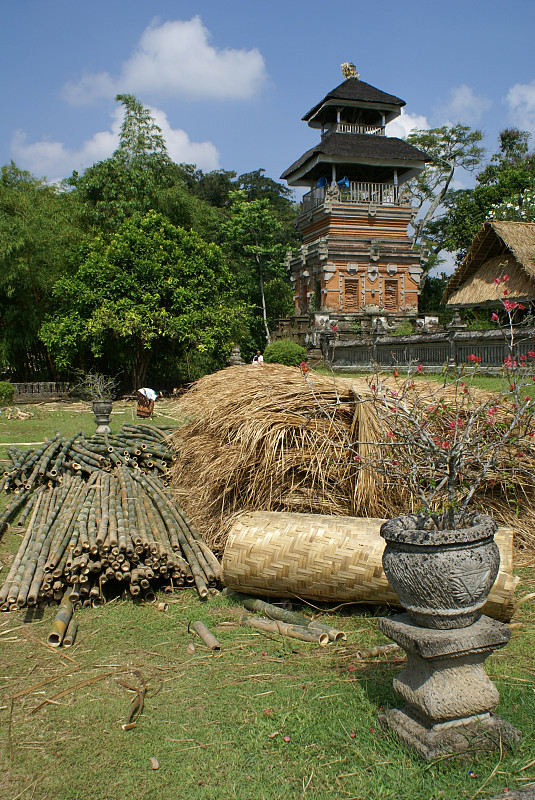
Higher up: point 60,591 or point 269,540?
point 269,540

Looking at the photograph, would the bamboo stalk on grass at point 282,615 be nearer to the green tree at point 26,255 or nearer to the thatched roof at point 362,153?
the green tree at point 26,255

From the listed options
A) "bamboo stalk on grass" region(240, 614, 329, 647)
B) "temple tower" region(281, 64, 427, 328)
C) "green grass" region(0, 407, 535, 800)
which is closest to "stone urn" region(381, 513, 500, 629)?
"green grass" region(0, 407, 535, 800)

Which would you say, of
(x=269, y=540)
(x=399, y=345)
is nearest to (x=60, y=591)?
(x=269, y=540)

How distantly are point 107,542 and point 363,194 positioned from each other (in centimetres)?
2881

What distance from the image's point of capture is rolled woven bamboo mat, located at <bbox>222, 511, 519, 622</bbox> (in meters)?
4.52

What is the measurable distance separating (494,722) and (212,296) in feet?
71.8

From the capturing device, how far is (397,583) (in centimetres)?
295

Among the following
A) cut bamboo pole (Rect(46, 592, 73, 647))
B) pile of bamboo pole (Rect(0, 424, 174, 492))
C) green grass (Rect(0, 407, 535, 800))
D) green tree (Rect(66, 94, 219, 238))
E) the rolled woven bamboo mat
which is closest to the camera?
green grass (Rect(0, 407, 535, 800))

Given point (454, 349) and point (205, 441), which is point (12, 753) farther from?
point (454, 349)

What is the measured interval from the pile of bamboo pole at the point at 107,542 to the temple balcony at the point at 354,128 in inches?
1156

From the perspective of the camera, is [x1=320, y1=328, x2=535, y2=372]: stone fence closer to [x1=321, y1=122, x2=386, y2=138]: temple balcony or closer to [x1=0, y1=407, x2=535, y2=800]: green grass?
[x1=0, y1=407, x2=535, y2=800]: green grass

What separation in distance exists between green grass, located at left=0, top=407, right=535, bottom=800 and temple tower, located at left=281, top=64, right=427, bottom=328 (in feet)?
79.8

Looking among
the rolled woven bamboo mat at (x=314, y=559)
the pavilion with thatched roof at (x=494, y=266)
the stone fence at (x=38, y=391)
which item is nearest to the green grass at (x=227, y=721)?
the rolled woven bamboo mat at (x=314, y=559)

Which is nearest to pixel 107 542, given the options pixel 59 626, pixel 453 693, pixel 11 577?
pixel 59 626
